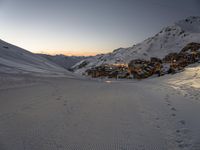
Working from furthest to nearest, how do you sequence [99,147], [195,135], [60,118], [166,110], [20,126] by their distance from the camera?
[166,110]
[60,118]
[20,126]
[195,135]
[99,147]

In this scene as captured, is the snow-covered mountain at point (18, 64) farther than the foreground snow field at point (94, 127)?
Yes

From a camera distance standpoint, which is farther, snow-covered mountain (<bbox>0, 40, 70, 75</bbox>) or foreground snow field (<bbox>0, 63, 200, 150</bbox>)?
snow-covered mountain (<bbox>0, 40, 70, 75</bbox>)

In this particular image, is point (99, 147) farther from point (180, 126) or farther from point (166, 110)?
point (166, 110)

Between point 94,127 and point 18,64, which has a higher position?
point 18,64

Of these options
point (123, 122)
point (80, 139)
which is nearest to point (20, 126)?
point (80, 139)

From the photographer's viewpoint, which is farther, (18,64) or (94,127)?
(18,64)

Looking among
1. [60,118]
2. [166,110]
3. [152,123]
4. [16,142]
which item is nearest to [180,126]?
[152,123]

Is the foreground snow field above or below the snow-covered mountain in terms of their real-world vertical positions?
below

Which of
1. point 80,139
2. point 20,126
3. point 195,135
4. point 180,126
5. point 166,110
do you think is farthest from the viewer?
point 166,110

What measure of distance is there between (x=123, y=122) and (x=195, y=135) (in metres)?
3.72

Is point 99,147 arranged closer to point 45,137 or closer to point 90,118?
point 45,137

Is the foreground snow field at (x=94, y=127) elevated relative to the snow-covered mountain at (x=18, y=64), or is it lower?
lower

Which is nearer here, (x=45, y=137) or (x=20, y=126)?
(x=45, y=137)

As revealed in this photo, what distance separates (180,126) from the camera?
1161 centimetres
